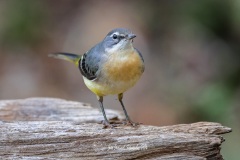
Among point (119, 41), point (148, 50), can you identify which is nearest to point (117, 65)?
point (119, 41)

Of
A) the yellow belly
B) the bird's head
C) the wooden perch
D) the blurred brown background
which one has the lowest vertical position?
the wooden perch

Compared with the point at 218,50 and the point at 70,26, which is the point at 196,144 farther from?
the point at 70,26

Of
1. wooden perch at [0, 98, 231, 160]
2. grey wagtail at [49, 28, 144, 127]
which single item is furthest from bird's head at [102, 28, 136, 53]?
wooden perch at [0, 98, 231, 160]

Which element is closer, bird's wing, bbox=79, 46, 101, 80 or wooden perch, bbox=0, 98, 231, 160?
wooden perch, bbox=0, 98, 231, 160

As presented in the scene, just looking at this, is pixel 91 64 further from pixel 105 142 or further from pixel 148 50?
pixel 148 50

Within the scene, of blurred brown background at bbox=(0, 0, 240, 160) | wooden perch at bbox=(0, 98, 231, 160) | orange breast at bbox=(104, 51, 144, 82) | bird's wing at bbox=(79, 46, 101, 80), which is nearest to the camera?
wooden perch at bbox=(0, 98, 231, 160)

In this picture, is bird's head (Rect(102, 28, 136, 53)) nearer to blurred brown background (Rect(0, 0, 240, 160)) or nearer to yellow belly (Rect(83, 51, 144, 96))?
yellow belly (Rect(83, 51, 144, 96))

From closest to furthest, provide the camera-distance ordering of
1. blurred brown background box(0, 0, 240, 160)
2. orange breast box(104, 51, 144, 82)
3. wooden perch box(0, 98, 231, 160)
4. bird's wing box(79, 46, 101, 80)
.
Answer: wooden perch box(0, 98, 231, 160) < orange breast box(104, 51, 144, 82) < bird's wing box(79, 46, 101, 80) < blurred brown background box(0, 0, 240, 160)

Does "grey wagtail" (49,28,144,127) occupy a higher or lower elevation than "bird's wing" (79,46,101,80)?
lower
